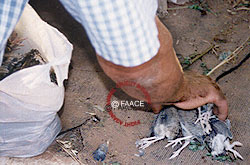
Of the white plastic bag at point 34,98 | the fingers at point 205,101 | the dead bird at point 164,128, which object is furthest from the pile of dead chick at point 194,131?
the white plastic bag at point 34,98

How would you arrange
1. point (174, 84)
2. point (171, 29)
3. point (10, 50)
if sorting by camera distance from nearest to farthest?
point (174, 84), point (10, 50), point (171, 29)

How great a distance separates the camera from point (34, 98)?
1379mm

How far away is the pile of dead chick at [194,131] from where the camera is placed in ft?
4.98

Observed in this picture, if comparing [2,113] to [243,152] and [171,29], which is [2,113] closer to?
[243,152]

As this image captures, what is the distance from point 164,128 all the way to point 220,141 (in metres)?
0.28

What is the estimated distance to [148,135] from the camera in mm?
1636

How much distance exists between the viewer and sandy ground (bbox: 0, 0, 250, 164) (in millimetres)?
1569

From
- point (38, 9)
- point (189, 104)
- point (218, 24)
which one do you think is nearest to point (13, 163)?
point (189, 104)

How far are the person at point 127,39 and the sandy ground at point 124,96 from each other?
1.64ft

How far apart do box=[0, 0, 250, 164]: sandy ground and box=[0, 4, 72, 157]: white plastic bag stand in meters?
0.10

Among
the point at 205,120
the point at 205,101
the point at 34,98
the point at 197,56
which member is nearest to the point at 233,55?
the point at 197,56

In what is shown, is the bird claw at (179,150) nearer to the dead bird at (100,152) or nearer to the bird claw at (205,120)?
the bird claw at (205,120)

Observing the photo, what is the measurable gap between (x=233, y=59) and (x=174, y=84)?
1.01 m

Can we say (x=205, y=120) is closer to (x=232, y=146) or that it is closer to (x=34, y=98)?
(x=232, y=146)
